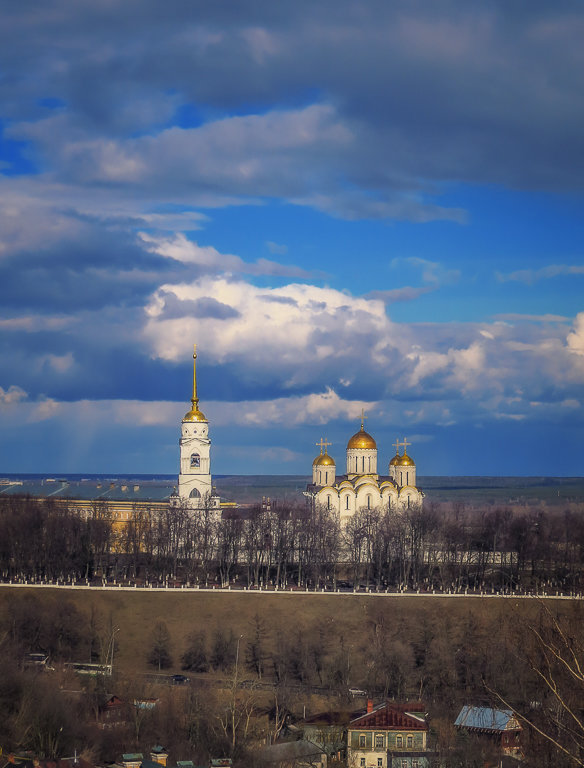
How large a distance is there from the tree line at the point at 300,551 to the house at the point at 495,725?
68.0 feet

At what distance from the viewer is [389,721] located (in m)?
34.7

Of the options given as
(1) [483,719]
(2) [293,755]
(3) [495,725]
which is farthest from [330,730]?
(3) [495,725]

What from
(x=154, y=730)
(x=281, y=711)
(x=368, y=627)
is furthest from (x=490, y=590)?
(x=154, y=730)

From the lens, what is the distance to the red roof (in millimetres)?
34438

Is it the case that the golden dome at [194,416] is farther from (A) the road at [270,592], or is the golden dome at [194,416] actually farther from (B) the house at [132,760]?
(B) the house at [132,760]

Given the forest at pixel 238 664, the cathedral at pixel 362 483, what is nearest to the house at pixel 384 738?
the forest at pixel 238 664

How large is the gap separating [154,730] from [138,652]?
13509 mm

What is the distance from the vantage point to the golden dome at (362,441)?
2896 inches

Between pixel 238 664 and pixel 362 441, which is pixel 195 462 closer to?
pixel 362 441

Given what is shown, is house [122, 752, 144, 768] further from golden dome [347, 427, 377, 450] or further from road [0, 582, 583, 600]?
golden dome [347, 427, 377, 450]

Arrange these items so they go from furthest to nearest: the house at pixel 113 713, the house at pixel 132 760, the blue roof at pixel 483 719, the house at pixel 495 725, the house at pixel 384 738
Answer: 1. the house at pixel 113 713
2. the blue roof at pixel 483 719
3. the house at pixel 384 738
4. the house at pixel 495 725
5. the house at pixel 132 760

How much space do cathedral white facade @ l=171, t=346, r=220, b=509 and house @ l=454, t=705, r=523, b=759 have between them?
35926 millimetres

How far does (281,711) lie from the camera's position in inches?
1534

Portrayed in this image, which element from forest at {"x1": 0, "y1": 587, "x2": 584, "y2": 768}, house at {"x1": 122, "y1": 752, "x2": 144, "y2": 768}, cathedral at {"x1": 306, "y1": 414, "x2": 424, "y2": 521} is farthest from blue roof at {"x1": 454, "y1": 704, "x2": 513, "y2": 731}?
cathedral at {"x1": 306, "y1": 414, "x2": 424, "y2": 521}
